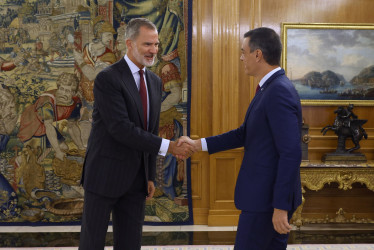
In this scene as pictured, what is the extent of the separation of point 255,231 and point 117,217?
105 cm

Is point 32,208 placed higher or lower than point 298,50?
lower

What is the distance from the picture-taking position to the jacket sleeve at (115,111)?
263cm

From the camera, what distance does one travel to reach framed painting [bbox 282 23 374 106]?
5.13 metres

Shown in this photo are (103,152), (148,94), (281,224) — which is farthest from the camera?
(148,94)

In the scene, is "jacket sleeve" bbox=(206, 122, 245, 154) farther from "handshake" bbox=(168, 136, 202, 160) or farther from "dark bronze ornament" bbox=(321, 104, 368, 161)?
"dark bronze ornament" bbox=(321, 104, 368, 161)

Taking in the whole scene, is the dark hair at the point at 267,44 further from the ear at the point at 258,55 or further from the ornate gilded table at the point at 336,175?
the ornate gilded table at the point at 336,175

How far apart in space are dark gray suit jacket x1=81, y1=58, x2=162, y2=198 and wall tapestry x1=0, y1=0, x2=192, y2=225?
2.31m

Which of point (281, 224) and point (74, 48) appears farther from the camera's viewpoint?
point (74, 48)

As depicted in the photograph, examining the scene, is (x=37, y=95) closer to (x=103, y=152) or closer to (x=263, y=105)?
(x=103, y=152)

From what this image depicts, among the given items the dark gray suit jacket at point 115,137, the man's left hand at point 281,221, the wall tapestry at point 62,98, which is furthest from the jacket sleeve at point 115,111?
the wall tapestry at point 62,98

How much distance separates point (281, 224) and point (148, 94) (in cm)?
126

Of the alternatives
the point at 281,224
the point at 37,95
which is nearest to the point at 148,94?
the point at 281,224

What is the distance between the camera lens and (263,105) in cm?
225

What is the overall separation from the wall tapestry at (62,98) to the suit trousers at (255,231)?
2857 mm
